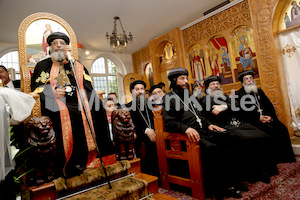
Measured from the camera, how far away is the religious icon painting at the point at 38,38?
2.92 meters

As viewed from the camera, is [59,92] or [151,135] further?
[151,135]

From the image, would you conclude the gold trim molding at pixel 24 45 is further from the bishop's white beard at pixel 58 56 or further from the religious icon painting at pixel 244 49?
the religious icon painting at pixel 244 49

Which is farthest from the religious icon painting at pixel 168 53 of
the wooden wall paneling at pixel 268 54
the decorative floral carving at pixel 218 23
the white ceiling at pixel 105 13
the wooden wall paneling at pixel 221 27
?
the wooden wall paneling at pixel 268 54

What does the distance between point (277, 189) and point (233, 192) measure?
2.56 feet

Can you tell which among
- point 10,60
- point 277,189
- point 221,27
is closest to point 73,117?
point 277,189

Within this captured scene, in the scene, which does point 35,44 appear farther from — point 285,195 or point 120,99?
point 120,99

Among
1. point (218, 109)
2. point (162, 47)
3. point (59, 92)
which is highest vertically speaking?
point (162, 47)

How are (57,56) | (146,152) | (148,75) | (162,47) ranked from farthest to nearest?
(148,75)
(162,47)
(146,152)
(57,56)

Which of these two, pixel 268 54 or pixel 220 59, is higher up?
pixel 220 59

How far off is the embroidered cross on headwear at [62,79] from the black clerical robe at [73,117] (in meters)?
0.06

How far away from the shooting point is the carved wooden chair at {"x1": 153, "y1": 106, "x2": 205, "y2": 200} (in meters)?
2.50

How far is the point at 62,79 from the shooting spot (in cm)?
265

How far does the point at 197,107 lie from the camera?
3279 millimetres

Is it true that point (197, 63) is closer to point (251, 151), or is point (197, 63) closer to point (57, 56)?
point (251, 151)
